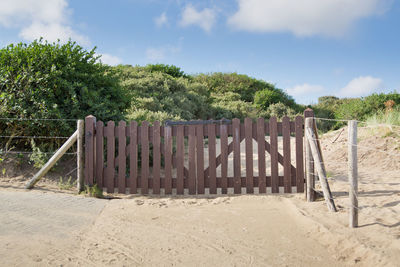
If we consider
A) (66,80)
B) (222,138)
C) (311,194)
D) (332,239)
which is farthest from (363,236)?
(66,80)

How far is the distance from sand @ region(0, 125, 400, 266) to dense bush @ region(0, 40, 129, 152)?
264 centimetres

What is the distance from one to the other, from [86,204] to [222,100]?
18157mm

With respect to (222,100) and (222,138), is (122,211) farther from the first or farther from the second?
(222,100)

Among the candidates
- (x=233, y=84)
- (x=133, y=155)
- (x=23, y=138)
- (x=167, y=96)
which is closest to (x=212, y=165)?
(x=133, y=155)

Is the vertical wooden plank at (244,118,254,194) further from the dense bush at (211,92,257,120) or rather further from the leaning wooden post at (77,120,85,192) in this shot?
the dense bush at (211,92,257,120)

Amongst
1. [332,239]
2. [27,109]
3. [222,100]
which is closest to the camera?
[332,239]

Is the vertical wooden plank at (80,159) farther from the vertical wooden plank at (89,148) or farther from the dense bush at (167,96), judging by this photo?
the dense bush at (167,96)

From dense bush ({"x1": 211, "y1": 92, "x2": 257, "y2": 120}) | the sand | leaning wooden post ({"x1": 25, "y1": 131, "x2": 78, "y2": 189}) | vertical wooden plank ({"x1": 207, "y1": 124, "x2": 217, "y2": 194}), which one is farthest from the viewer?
dense bush ({"x1": 211, "y1": 92, "x2": 257, "y2": 120})

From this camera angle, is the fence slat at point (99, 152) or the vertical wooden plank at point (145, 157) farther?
the fence slat at point (99, 152)

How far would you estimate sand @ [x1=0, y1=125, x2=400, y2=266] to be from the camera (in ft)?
12.2

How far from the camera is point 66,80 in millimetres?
8367

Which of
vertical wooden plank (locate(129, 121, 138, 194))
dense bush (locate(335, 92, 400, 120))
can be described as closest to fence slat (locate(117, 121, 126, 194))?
vertical wooden plank (locate(129, 121, 138, 194))

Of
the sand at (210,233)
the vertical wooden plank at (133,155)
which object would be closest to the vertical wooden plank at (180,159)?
the sand at (210,233)

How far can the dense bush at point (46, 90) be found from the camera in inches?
316
